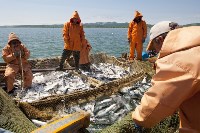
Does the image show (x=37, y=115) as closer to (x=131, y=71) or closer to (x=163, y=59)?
(x=163, y=59)

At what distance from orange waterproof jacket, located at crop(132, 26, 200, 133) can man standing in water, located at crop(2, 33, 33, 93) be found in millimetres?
6349

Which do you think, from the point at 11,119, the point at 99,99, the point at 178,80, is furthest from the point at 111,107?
the point at 178,80

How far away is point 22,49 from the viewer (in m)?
8.47

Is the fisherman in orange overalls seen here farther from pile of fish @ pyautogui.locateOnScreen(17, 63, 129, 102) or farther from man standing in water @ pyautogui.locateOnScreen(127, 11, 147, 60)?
man standing in water @ pyautogui.locateOnScreen(127, 11, 147, 60)

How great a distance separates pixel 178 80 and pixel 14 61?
7057 mm

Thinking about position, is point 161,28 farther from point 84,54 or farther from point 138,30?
point 138,30

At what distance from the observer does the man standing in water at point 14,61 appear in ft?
26.7

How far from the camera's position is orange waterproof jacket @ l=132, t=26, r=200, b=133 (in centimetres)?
208

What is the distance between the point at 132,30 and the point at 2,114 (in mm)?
8735

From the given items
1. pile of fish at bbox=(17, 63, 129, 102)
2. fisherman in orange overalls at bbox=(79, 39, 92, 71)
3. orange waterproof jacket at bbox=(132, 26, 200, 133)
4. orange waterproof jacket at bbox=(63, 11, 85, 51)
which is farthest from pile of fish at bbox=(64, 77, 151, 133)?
fisherman in orange overalls at bbox=(79, 39, 92, 71)

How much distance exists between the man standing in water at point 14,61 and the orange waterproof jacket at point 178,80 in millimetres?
6349

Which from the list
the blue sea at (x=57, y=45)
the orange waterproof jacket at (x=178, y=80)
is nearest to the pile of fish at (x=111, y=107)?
the orange waterproof jacket at (x=178, y=80)

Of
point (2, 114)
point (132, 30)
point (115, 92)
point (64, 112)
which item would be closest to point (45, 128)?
point (2, 114)

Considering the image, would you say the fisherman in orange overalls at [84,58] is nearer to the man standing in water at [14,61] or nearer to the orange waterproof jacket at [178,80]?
the man standing in water at [14,61]
